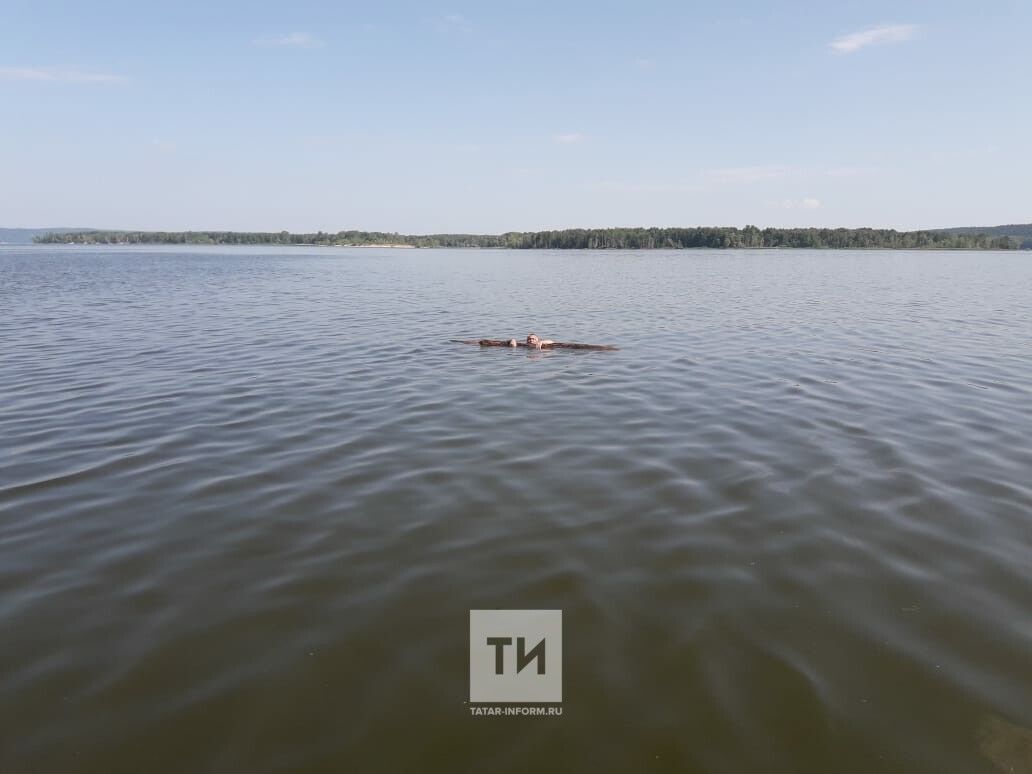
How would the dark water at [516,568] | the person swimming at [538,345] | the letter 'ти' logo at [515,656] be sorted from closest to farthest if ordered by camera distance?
the dark water at [516,568] < the letter 'ти' logo at [515,656] < the person swimming at [538,345]

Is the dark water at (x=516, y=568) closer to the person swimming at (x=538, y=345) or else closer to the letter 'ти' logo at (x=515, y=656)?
the letter 'ти' logo at (x=515, y=656)

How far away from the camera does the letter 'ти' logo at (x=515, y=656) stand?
5059 mm

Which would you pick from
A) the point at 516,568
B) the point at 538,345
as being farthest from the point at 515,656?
the point at 538,345

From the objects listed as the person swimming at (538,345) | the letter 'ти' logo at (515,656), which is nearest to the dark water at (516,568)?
the letter 'ти' logo at (515,656)

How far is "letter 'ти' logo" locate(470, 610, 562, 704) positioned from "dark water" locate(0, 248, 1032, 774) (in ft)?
0.49

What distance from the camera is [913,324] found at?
88.1 ft

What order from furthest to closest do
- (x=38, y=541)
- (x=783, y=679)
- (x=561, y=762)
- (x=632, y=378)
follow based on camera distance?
1. (x=632, y=378)
2. (x=38, y=541)
3. (x=783, y=679)
4. (x=561, y=762)

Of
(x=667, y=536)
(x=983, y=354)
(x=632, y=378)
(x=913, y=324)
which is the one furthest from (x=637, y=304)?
(x=667, y=536)

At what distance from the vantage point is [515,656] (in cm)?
546

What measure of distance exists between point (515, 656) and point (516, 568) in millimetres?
1306

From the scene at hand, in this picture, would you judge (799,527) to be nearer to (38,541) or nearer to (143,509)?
(143,509)

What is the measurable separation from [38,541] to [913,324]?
102 ft

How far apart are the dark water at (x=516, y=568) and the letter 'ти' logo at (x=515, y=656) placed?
149 mm

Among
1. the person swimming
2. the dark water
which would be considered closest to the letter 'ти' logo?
the dark water
